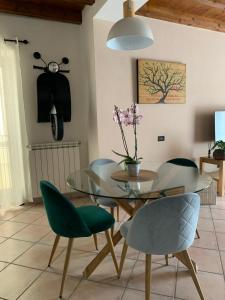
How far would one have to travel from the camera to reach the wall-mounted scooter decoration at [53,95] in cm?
321

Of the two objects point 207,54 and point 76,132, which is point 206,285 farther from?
point 207,54

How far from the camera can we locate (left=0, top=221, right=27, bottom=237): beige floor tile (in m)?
2.59

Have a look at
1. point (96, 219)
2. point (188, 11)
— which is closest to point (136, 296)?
point (96, 219)

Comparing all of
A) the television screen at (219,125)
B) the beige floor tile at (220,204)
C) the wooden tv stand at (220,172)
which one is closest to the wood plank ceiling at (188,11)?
the television screen at (219,125)

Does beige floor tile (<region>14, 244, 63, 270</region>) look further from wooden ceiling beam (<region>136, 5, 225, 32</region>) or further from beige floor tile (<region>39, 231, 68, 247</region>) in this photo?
wooden ceiling beam (<region>136, 5, 225, 32</region>)

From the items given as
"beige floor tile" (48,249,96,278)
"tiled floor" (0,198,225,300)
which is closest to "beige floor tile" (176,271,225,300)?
"tiled floor" (0,198,225,300)

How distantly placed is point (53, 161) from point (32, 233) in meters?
1.06

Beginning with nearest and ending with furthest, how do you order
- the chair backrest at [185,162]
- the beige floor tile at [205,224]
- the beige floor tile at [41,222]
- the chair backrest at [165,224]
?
the chair backrest at [165,224] → the chair backrest at [185,162] → the beige floor tile at [205,224] → the beige floor tile at [41,222]

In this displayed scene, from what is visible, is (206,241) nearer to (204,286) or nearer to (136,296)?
(204,286)

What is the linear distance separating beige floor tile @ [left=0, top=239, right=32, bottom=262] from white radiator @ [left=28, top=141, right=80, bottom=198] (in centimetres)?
103

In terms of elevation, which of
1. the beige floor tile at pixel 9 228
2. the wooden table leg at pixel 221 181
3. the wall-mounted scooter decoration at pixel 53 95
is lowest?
the beige floor tile at pixel 9 228

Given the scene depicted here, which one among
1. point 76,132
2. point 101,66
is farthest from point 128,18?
point 76,132

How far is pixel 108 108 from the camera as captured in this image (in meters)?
3.09

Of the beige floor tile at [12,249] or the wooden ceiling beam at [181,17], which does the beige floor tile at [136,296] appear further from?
the wooden ceiling beam at [181,17]
